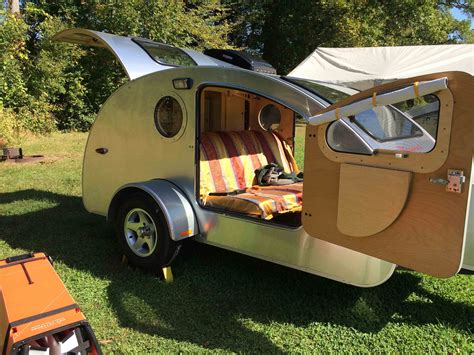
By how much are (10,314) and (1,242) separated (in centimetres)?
298

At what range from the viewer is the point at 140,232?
4.27 m

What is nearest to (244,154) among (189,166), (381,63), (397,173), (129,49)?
(189,166)

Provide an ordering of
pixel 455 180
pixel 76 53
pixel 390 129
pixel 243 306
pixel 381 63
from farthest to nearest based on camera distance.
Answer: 1. pixel 76 53
2. pixel 381 63
3. pixel 243 306
4. pixel 390 129
5. pixel 455 180

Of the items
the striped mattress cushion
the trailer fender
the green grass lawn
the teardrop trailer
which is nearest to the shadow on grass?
the green grass lawn

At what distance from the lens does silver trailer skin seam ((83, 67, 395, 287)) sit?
325cm

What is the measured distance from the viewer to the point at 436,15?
23797mm

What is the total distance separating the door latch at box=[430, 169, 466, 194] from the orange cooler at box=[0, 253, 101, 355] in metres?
2.15

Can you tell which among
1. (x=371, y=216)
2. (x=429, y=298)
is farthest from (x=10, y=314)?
(x=429, y=298)

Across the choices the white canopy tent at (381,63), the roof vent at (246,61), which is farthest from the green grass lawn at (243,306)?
the white canopy tent at (381,63)

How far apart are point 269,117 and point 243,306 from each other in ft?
10.1

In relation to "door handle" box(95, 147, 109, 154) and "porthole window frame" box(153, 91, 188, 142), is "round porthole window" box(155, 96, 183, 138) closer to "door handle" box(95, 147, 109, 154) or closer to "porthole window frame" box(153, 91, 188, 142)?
"porthole window frame" box(153, 91, 188, 142)

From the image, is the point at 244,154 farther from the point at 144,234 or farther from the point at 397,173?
the point at 397,173

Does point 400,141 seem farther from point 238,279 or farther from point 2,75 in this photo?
point 2,75

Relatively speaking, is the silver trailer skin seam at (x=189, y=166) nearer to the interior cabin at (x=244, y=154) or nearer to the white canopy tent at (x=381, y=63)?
the interior cabin at (x=244, y=154)
